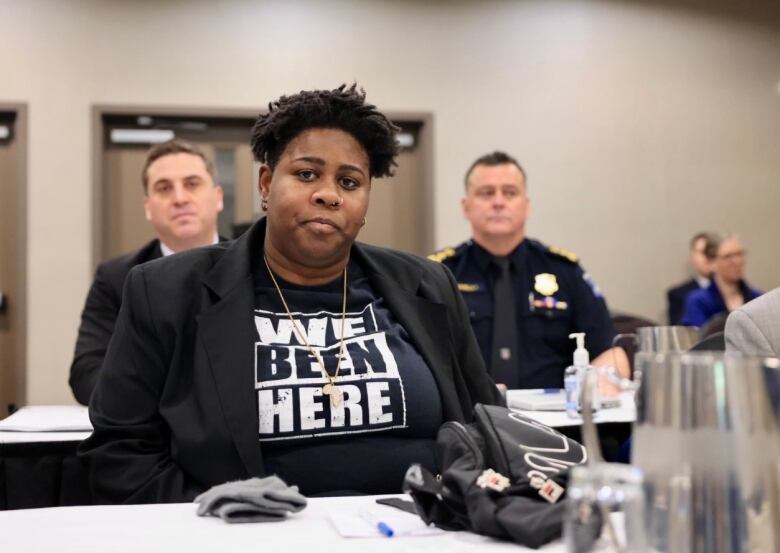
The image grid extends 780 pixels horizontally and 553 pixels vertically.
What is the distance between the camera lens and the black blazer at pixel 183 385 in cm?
168

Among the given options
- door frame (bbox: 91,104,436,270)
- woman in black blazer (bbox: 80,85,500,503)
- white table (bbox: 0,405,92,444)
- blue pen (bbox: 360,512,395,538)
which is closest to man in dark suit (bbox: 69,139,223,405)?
white table (bbox: 0,405,92,444)

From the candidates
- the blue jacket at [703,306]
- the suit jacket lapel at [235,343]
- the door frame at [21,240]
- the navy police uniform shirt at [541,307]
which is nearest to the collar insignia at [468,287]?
the navy police uniform shirt at [541,307]

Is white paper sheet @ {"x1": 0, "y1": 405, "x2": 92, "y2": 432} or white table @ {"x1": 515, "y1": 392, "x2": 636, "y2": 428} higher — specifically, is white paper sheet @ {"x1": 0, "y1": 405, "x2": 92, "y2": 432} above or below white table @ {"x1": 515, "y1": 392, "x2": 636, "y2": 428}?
above

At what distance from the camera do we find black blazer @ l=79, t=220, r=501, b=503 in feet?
5.51

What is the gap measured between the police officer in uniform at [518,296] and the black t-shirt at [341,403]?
5.45ft

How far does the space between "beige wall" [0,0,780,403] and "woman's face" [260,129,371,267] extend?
Result: 11.8ft

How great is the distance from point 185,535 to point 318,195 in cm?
84

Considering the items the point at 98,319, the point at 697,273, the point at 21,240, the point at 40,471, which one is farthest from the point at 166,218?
the point at 697,273

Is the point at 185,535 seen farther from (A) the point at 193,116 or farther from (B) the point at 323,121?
(A) the point at 193,116

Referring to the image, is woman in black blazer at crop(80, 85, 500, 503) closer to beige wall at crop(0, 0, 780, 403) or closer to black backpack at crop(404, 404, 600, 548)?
black backpack at crop(404, 404, 600, 548)

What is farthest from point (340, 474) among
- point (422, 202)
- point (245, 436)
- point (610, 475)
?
point (422, 202)

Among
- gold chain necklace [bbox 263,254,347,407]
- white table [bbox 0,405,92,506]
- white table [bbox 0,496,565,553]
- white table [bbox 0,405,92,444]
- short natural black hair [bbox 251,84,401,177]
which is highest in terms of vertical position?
short natural black hair [bbox 251,84,401,177]

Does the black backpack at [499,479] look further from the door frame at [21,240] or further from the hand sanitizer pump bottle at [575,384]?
the door frame at [21,240]

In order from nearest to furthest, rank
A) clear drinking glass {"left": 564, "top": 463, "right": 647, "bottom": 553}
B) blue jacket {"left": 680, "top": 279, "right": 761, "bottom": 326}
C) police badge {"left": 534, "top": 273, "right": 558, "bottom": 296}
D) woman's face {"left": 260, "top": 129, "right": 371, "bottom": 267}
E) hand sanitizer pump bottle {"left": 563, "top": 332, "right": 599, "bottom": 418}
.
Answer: clear drinking glass {"left": 564, "top": 463, "right": 647, "bottom": 553}, woman's face {"left": 260, "top": 129, "right": 371, "bottom": 267}, hand sanitizer pump bottle {"left": 563, "top": 332, "right": 599, "bottom": 418}, police badge {"left": 534, "top": 273, "right": 558, "bottom": 296}, blue jacket {"left": 680, "top": 279, "right": 761, "bottom": 326}
